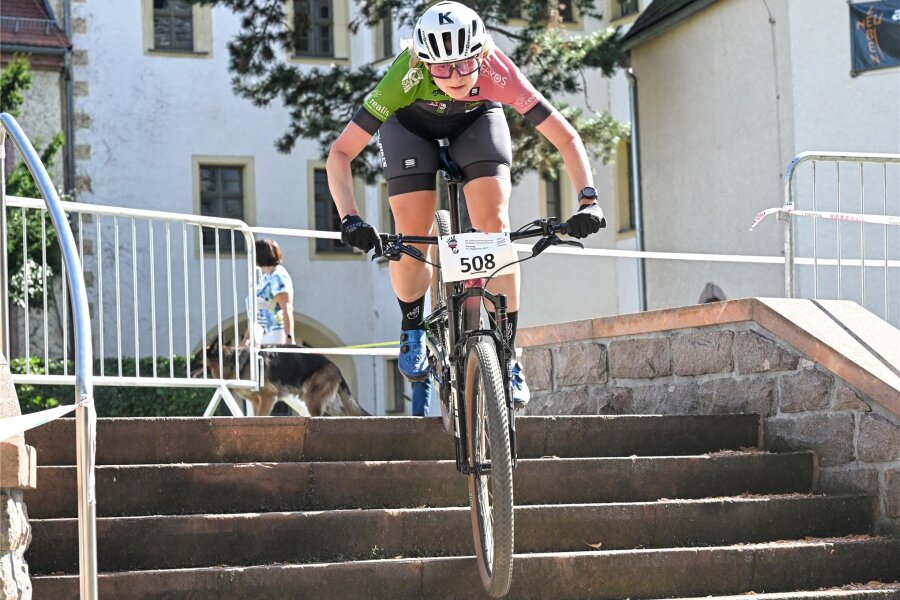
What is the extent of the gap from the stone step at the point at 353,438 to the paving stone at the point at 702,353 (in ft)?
1.45

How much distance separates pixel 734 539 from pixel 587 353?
8.91ft

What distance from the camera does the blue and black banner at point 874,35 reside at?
65.2 ft

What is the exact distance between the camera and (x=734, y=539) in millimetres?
6629

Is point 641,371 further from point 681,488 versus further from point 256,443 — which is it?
point 256,443

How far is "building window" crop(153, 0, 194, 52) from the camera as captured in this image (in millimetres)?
30703

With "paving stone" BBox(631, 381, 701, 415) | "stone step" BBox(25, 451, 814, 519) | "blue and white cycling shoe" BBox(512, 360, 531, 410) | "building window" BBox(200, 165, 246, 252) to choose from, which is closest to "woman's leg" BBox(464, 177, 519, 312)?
"blue and white cycling shoe" BBox(512, 360, 531, 410)

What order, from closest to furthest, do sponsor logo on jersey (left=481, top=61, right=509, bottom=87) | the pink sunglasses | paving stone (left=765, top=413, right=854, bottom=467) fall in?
the pink sunglasses < sponsor logo on jersey (left=481, top=61, right=509, bottom=87) < paving stone (left=765, top=413, right=854, bottom=467)

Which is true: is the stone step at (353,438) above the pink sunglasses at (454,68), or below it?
below

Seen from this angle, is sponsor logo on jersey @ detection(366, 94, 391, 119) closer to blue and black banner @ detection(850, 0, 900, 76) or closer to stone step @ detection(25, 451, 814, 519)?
stone step @ detection(25, 451, 814, 519)

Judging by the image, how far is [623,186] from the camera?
29.2m

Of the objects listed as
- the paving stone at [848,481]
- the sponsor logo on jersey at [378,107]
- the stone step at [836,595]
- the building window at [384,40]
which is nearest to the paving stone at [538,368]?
the paving stone at [848,481]

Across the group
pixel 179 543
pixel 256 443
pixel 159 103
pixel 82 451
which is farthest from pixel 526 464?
pixel 159 103

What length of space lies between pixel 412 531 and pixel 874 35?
52.2 feet

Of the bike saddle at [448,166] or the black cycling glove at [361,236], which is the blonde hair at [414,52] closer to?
the bike saddle at [448,166]
